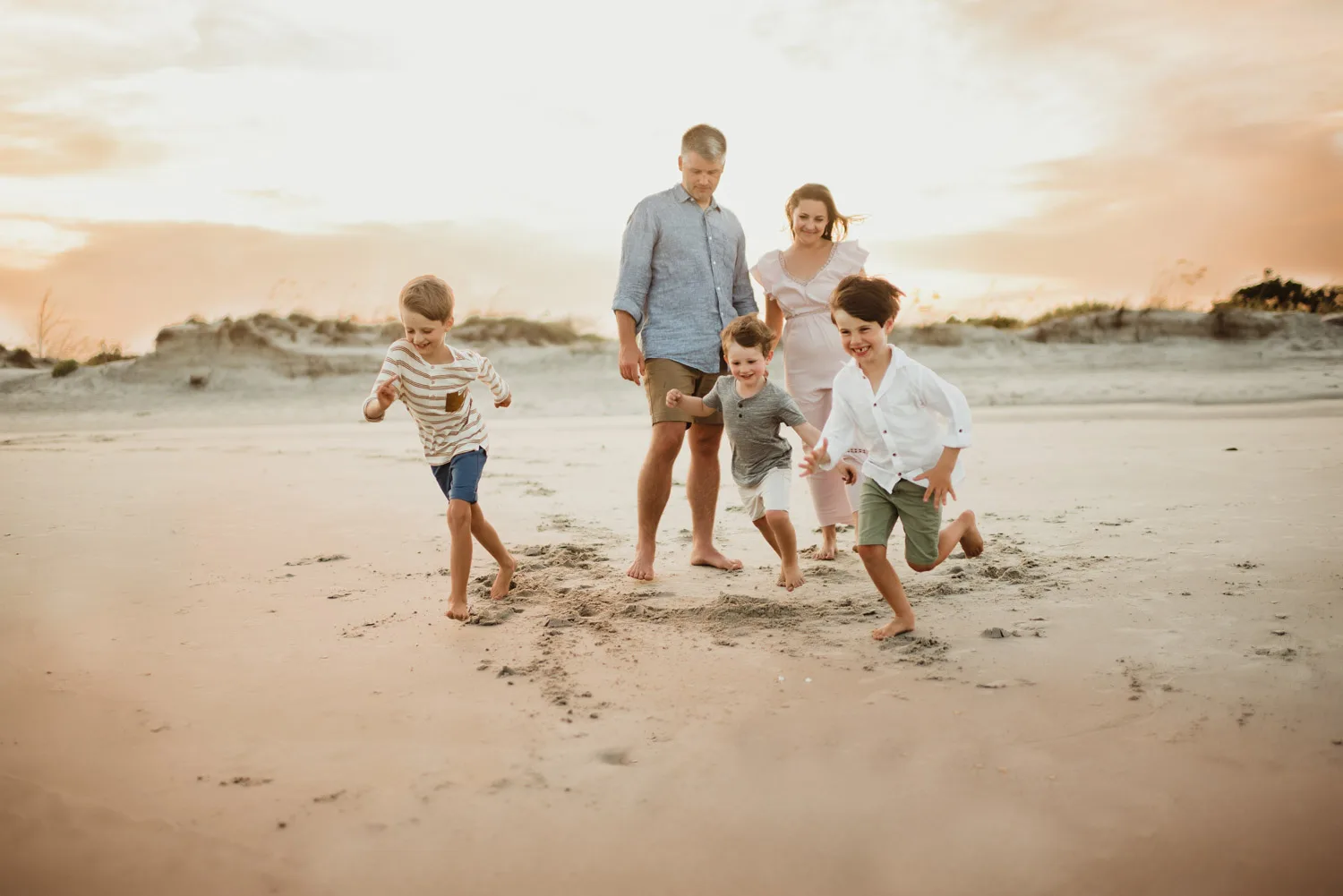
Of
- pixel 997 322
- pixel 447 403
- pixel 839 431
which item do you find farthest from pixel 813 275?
pixel 997 322

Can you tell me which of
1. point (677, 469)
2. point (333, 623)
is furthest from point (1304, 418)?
point (333, 623)

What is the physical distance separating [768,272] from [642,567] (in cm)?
169

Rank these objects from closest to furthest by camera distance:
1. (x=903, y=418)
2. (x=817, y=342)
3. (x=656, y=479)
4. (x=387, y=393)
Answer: (x=903, y=418) < (x=387, y=393) < (x=656, y=479) < (x=817, y=342)

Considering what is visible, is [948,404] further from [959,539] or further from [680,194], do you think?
[680,194]

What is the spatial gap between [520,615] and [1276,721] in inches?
102

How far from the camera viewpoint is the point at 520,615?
393cm

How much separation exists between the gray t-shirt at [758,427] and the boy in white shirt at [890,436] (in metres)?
0.62

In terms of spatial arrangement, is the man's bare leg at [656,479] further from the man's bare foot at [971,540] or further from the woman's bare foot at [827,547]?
the man's bare foot at [971,540]

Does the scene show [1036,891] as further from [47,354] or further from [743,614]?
[47,354]

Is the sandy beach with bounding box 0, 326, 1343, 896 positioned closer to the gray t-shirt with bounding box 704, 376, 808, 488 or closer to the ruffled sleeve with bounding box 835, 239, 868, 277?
the gray t-shirt with bounding box 704, 376, 808, 488

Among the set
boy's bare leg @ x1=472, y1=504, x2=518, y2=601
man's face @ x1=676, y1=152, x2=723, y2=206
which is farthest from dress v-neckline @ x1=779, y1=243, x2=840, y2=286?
boy's bare leg @ x1=472, y1=504, x2=518, y2=601

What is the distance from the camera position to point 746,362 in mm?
4301

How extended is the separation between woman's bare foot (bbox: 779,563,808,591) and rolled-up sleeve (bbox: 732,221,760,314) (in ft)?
4.70

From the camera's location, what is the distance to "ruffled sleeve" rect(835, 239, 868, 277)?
4.98 metres
